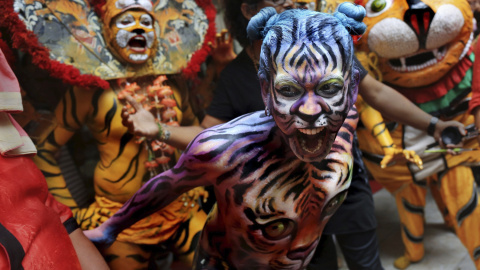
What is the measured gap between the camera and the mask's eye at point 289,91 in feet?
2.16

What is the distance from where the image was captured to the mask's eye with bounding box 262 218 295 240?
80cm

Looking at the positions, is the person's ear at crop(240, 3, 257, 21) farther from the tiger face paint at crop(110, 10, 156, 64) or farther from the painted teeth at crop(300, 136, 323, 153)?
the painted teeth at crop(300, 136, 323, 153)

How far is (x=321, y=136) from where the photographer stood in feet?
2.27

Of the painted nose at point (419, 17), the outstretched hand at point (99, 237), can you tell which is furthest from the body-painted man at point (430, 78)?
the outstretched hand at point (99, 237)

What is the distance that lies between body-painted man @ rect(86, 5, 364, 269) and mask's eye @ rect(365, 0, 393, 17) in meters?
0.69

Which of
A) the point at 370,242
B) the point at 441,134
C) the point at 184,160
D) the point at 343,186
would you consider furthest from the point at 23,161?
the point at 441,134

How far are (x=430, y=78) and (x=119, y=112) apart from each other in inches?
40.0

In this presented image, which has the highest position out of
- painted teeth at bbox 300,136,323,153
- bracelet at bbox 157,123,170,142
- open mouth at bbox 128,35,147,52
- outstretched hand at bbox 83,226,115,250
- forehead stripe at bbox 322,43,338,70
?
forehead stripe at bbox 322,43,338,70

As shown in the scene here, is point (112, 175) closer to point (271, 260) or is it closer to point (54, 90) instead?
point (54, 90)

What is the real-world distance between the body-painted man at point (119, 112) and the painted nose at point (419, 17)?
25.2 inches

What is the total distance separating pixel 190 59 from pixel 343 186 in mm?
726

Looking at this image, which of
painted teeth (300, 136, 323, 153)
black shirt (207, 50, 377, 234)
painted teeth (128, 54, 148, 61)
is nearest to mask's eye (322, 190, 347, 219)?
painted teeth (300, 136, 323, 153)

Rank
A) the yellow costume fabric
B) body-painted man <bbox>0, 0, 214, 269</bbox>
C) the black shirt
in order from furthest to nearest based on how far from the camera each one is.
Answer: the yellow costume fabric
body-painted man <bbox>0, 0, 214, 269</bbox>
the black shirt

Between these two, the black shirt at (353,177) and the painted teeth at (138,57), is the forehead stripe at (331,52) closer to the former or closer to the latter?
the black shirt at (353,177)
